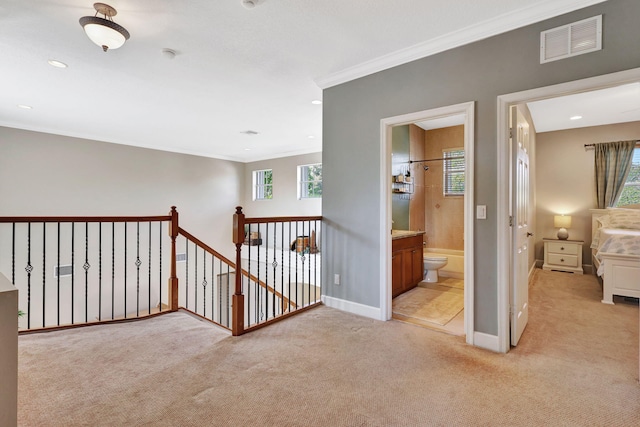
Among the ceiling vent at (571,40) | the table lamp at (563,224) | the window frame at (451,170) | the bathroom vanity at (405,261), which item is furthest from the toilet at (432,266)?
the ceiling vent at (571,40)

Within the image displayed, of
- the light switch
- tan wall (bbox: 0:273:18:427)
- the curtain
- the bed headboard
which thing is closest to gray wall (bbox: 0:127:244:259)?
tan wall (bbox: 0:273:18:427)

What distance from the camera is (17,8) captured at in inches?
86.6

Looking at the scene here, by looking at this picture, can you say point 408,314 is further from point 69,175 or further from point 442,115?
point 69,175

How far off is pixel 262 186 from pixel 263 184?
7 cm

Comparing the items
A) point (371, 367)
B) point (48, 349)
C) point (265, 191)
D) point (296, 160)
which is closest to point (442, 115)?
point (371, 367)

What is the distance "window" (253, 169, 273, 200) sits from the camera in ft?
27.1

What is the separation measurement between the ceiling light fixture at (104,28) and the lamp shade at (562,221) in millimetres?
6805

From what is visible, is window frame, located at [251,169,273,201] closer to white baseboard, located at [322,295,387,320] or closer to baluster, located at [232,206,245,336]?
white baseboard, located at [322,295,387,320]

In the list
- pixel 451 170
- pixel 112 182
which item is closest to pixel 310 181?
pixel 451 170

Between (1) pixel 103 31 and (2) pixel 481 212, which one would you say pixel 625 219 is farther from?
(1) pixel 103 31

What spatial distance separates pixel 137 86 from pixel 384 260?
11.5 feet

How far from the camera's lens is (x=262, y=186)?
27.8 feet

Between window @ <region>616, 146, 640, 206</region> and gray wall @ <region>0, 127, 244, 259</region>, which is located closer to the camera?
window @ <region>616, 146, 640, 206</region>

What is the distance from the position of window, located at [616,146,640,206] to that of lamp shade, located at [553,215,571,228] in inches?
28.7
